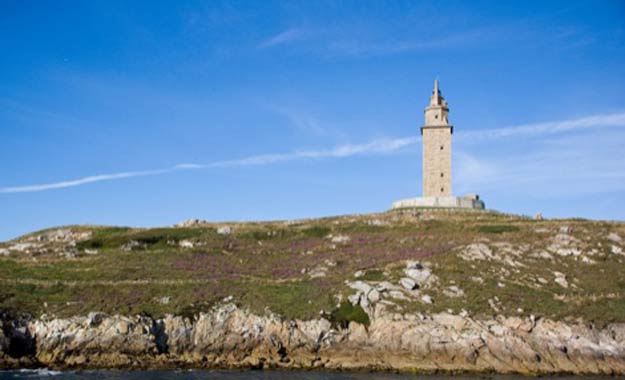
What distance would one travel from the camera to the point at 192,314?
48.8 m

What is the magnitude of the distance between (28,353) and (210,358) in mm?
13791

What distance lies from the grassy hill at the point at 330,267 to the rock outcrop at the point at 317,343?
5.41 feet

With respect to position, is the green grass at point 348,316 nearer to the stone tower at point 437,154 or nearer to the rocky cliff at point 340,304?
the rocky cliff at point 340,304

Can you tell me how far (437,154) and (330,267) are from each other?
36985 mm

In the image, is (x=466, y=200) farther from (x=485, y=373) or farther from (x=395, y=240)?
(x=485, y=373)

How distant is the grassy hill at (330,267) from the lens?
162ft

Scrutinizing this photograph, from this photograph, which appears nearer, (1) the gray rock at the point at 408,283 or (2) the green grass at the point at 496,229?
(1) the gray rock at the point at 408,283

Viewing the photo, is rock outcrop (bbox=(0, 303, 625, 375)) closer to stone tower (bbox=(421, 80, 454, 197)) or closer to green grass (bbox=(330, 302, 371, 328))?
green grass (bbox=(330, 302, 371, 328))

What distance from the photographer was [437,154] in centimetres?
8988

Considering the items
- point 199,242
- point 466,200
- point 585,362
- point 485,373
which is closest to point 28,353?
point 199,242

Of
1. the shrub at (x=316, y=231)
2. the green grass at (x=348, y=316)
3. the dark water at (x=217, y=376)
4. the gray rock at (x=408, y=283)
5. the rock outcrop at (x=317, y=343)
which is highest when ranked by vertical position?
the shrub at (x=316, y=231)

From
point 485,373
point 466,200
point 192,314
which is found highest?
point 466,200

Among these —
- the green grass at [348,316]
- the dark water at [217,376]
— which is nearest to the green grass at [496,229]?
the green grass at [348,316]

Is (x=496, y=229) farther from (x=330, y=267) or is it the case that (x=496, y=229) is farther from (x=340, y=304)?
(x=340, y=304)
